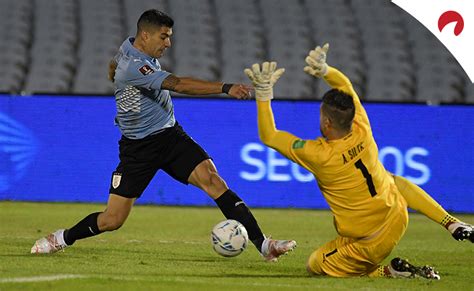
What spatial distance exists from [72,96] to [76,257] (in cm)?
677

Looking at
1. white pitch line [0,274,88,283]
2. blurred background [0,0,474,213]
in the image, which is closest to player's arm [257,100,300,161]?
white pitch line [0,274,88,283]

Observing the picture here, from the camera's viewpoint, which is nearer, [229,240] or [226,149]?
[229,240]

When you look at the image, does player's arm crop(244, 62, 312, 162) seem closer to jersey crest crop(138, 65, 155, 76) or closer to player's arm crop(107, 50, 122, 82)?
jersey crest crop(138, 65, 155, 76)

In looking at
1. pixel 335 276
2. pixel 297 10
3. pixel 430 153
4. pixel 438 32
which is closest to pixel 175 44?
pixel 297 10

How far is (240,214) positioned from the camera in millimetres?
8727

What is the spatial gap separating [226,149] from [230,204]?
6.40 meters

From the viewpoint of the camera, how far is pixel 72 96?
15297 millimetres

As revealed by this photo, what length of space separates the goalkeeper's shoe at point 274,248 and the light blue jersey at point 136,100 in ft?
4.56

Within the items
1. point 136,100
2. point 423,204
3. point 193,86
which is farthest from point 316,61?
point 136,100

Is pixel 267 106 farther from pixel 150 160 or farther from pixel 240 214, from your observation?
pixel 150 160

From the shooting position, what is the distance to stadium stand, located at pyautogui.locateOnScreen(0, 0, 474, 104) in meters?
18.0

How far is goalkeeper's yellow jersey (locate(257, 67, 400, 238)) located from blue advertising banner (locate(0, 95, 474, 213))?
23.7 feet

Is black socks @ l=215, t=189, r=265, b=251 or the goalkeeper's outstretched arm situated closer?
the goalkeeper's outstretched arm

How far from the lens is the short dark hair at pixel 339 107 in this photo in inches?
282
